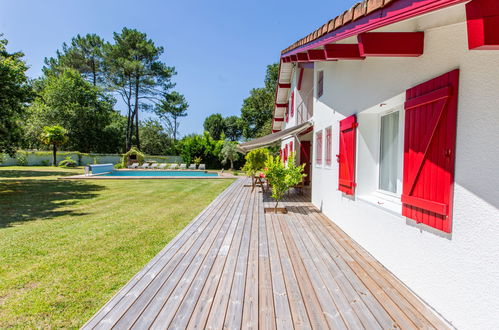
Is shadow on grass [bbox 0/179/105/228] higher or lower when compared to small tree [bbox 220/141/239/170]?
lower

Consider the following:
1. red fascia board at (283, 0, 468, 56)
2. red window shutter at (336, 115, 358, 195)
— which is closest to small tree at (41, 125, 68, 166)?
red window shutter at (336, 115, 358, 195)

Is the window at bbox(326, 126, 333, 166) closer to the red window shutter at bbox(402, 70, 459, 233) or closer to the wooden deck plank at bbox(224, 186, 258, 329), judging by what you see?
the wooden deck plank at bbox(224, 186, 258, 329)

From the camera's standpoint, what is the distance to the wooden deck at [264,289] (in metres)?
2.79

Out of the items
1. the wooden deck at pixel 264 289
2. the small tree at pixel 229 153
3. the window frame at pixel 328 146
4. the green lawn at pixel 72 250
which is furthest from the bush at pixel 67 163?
the window frame at pixel 328 146

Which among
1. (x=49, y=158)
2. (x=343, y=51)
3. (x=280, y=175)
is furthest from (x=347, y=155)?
(x=49, y=158)

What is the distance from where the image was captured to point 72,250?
5.31 metres

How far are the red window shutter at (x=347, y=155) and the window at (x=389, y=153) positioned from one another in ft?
1.96

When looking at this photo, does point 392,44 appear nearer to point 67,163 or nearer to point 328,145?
point 328,145

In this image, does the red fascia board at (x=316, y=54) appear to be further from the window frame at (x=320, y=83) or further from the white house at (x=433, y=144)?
the window frame at (x=320, y=83)

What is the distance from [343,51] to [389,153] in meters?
2.11

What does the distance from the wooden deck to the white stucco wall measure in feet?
1.14

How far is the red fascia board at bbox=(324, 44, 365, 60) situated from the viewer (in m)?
4.49

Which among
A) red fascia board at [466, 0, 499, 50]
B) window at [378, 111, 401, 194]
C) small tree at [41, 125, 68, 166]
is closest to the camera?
red fascia board at [466, 0, 499, 50]

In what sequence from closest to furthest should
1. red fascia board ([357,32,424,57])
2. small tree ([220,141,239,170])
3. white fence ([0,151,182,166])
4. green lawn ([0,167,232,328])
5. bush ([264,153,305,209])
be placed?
red fascia board ([357,32,424,57]) → green lawn ([0,167,232,328]) → bush ([264,153,305,209]) → small tree ([220,141,239,170]) → white fence ([0,151,182,166])
